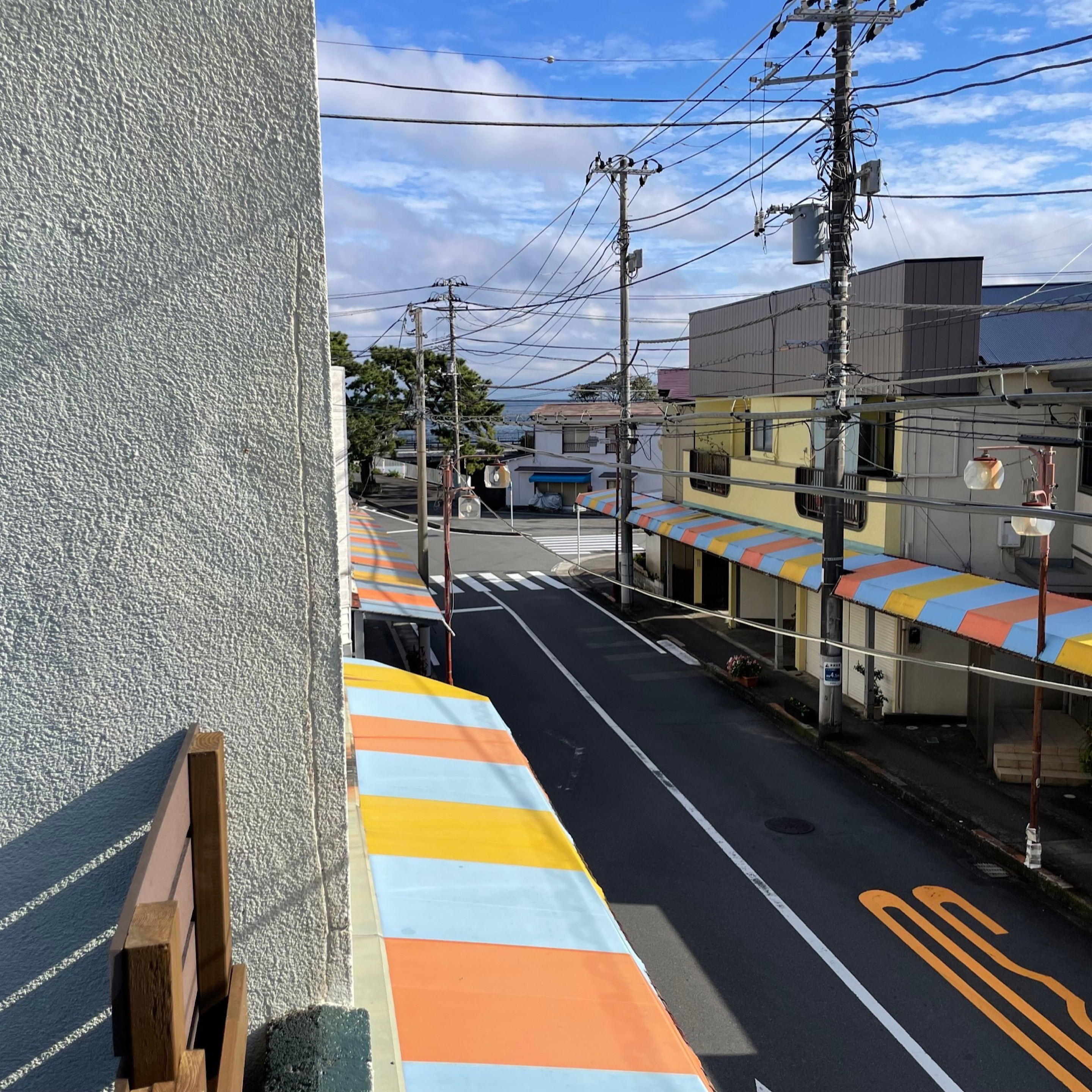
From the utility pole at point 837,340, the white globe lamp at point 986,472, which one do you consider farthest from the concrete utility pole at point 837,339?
the white globe lamp at point 986,472

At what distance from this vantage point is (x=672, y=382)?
41.1 m

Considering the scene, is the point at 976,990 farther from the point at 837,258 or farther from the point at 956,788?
the point at 837,258

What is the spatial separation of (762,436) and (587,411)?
1552 inches

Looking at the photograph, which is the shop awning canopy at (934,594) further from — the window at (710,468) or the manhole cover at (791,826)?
the manhole cover at (791,826)

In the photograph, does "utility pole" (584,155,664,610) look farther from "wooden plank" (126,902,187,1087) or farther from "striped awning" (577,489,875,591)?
"wooden plank" (126,902,187,1087)

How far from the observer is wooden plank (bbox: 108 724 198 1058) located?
152 centimetres

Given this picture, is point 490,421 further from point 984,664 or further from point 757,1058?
point 757,1058

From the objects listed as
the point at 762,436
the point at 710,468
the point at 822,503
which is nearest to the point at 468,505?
the point at 762,436

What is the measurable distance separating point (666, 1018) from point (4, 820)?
13.3 feet

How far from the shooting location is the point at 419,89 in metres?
10.7

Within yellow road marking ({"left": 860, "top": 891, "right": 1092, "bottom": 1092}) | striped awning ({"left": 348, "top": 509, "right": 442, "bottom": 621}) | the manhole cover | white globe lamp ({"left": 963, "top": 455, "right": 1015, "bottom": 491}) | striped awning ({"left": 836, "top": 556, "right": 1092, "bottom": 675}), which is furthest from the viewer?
striped awning ({"left": 348, "top": 509, "right": 442, "bottom": 621})

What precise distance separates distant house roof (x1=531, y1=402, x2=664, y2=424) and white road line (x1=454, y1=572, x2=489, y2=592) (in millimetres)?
11688

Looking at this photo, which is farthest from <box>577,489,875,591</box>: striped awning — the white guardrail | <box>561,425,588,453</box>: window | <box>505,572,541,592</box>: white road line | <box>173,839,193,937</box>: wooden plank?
<box>561,425,588,453</box>: window

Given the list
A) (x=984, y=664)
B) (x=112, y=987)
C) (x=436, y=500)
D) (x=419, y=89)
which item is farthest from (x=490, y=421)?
(x=112, y=987)
